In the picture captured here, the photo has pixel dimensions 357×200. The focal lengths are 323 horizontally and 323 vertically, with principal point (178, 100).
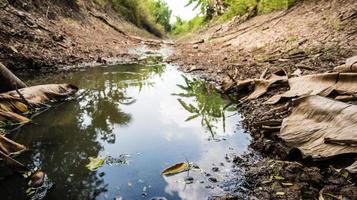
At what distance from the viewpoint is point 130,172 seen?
3613 mm

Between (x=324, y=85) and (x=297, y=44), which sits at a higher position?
(x=297, y=44)

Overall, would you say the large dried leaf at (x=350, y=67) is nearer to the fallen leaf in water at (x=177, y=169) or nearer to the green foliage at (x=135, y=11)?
the fallen leaf in water at (x=177, y=169)

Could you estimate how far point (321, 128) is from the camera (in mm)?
3289

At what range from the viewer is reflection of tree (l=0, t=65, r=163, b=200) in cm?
333

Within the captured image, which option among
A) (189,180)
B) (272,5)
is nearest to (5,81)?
(189,180)

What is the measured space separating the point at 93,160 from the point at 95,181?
0.52m

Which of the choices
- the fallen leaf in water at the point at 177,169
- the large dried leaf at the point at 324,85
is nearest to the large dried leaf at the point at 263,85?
the large dried leaf at the point at 324,85

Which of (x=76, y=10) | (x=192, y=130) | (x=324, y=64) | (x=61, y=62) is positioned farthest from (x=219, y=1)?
(x=192, y=130)

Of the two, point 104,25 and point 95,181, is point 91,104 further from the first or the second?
point 104,25

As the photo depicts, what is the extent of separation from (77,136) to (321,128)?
10.7ft

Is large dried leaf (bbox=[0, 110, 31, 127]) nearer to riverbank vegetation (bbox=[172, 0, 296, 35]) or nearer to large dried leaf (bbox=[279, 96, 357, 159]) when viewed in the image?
large dried leaf (bbox=[279, 96, 357, 159])

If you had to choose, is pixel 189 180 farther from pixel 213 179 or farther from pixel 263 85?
pixel 263 85

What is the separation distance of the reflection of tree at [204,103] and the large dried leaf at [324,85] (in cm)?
110

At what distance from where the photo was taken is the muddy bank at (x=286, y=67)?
3.05 metres
